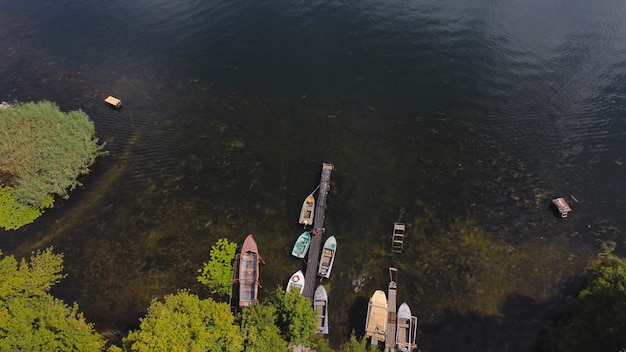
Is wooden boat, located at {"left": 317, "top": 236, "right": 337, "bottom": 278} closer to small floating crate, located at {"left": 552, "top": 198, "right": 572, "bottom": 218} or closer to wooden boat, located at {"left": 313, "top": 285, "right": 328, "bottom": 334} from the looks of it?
wooden boat, located at {"left": 313, "top": 285, "right": 328, "bottom": 334}

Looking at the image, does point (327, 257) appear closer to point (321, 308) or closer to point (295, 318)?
point (321, 308)

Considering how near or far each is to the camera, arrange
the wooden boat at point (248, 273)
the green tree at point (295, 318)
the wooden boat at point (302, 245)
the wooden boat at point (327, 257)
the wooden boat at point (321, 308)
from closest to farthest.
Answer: the green tree at point (295, 318)
the wooden boat at point (321, 308)
the wooden boat at point (248, 273)
the wooden boat at point (327, 257)
the wooden boat at point (302, 245)

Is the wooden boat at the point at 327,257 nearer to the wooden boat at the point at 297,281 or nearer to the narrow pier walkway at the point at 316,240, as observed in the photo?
the narrow pier walkway at the point at 316,240

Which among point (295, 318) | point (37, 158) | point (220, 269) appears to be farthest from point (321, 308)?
point (37, 158)

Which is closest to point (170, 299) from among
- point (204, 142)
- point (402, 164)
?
point (204, 142)

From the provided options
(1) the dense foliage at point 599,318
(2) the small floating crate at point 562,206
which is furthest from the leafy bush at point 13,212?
(2) the small floating crate at point 562,206

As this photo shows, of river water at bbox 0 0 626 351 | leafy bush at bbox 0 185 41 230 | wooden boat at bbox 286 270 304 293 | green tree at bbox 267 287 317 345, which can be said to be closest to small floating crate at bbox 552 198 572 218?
river water at bbox 0 0 626 351

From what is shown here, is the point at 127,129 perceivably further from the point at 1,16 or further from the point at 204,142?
the point at 1,16
